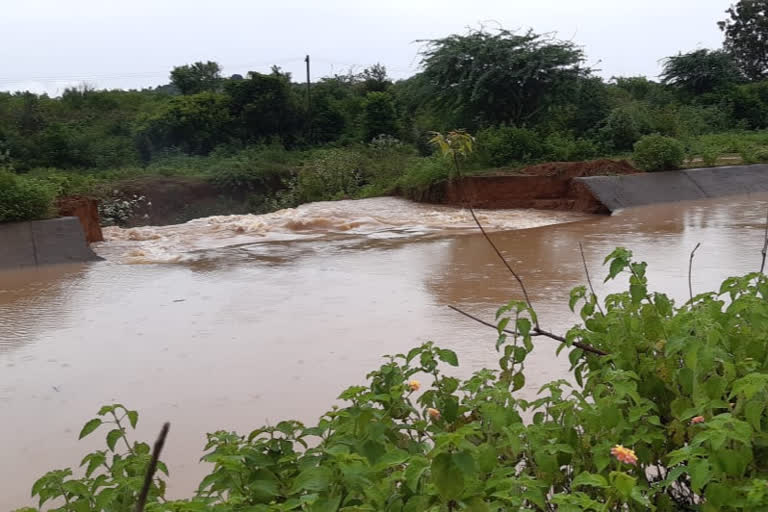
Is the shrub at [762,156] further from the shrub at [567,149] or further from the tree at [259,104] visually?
the tree at [259,104]

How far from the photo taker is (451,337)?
5.44 meters

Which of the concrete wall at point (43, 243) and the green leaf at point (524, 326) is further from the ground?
the green leaf at point (524, 326)

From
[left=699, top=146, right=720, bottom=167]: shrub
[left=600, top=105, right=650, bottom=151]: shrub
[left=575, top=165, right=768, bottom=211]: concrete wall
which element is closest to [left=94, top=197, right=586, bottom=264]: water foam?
[left=575, top=165, right=768, bottom=211]: concrete wall

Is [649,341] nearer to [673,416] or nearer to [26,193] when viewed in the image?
[673,416]

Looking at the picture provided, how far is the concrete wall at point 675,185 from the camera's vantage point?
537 inches

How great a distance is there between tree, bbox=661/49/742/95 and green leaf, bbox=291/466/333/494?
2829cm

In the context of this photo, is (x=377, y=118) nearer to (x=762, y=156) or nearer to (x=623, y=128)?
(x=623, y=128)

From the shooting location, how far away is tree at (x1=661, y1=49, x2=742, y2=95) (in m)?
27.5

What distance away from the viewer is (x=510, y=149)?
16.1m

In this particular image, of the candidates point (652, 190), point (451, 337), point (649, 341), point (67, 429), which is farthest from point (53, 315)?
point (652, 190)

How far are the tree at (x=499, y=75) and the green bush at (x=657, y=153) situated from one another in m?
3.99

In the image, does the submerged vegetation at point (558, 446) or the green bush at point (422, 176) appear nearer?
the submerged vegetation at point (558, 446)

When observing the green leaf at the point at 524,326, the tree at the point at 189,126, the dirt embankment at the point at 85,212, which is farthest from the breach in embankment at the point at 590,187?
the tree at the point at 189,126

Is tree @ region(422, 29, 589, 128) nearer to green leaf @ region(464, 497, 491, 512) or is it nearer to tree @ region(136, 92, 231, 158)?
tree @ region(136, 92, 231, 158)
